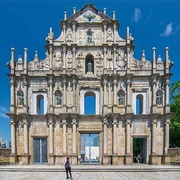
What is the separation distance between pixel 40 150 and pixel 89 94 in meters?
7.34

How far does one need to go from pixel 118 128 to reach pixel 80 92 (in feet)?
16.8

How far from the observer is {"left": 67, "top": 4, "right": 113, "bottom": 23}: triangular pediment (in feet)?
75.4

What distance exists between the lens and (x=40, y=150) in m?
21.7

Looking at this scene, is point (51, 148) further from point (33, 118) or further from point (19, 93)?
point (19, 93)

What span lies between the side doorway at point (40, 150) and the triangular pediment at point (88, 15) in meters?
12.6

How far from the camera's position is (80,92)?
875 inches

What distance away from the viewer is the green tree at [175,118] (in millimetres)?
26434

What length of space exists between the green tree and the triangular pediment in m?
13.6

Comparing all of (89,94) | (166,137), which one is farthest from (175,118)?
(89,94)

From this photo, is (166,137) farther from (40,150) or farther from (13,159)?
(13,159)

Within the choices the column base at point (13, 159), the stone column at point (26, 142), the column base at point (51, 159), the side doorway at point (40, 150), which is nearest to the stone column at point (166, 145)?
the column base at point (51, 159)

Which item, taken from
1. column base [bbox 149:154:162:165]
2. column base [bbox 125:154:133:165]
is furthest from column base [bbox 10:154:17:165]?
column base [bbox 149:154:162:165]

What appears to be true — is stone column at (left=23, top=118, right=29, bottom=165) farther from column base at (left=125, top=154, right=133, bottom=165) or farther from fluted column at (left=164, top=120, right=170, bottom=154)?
fluted column at (left=164, top=120, right=170, bottom=154)

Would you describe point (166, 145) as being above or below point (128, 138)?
below
